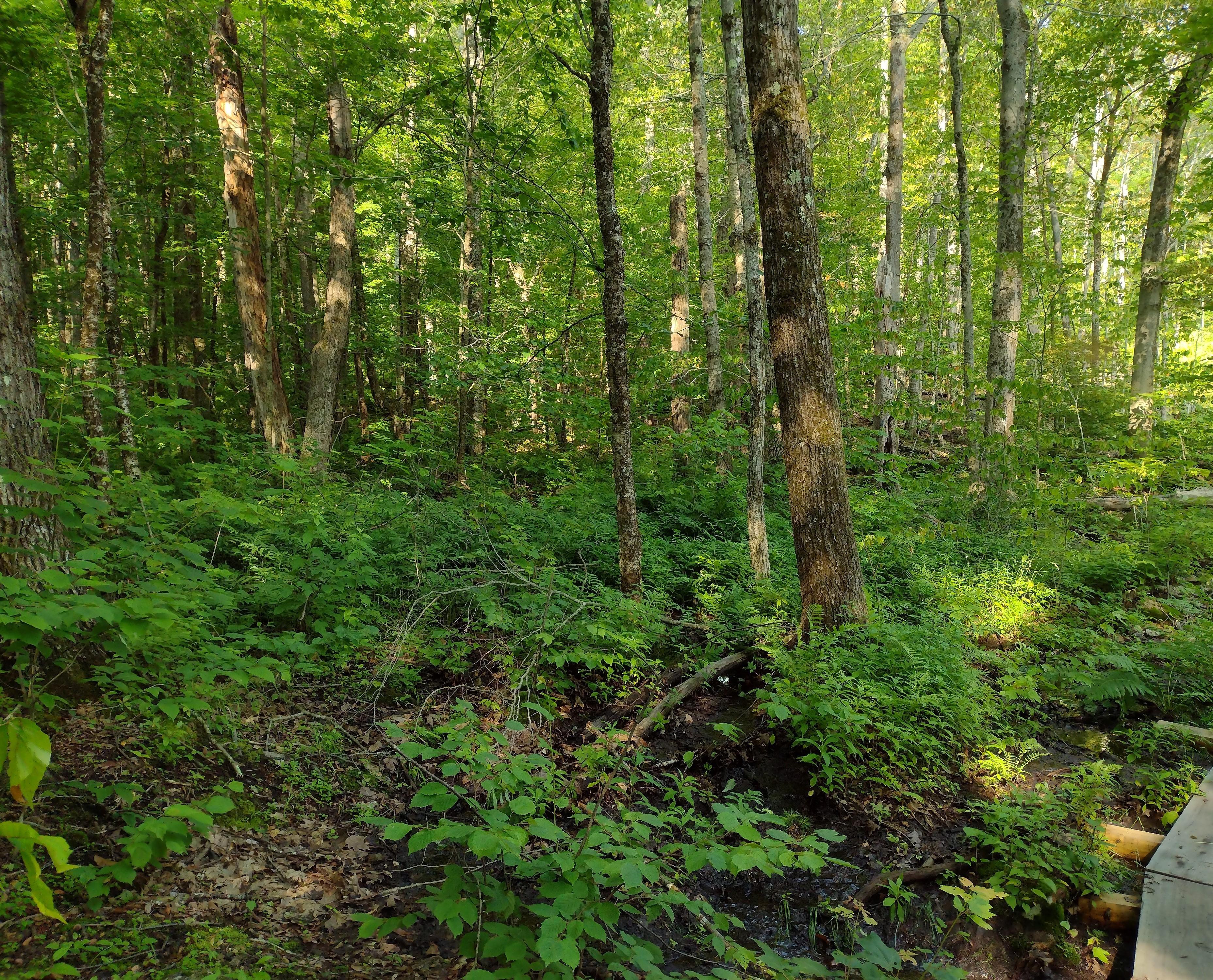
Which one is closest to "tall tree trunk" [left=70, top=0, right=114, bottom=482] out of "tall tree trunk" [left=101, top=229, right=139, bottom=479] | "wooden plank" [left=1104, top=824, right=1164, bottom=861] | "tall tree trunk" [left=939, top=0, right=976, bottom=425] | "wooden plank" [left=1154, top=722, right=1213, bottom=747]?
"tall tree trunk" [left=101, top=229, right=139, bottom=479]

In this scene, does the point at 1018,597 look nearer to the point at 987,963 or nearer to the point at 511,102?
the point at 987,963

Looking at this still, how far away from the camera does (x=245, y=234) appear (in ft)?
29.8

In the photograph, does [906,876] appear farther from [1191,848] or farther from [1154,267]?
[1154,267]

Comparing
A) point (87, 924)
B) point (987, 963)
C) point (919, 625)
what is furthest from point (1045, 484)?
point (87, 924)

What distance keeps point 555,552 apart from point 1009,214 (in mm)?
10161

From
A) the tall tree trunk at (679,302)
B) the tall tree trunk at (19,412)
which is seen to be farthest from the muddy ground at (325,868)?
the tall tree trunk at (679,302)

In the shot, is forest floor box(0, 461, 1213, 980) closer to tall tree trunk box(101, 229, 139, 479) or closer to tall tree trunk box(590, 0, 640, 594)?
tall tree trunk box(590, 0, 640, 594)

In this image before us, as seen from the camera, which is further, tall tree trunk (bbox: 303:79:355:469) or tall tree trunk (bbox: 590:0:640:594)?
tall tree trunk (bbox: 303:79:355:469)

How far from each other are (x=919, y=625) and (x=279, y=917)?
5753 millimetres

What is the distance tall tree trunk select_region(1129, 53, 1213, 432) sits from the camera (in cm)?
1184

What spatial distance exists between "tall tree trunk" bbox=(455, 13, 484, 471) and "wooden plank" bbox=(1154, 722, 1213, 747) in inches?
309

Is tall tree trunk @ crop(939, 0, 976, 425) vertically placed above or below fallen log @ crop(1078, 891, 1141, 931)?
above

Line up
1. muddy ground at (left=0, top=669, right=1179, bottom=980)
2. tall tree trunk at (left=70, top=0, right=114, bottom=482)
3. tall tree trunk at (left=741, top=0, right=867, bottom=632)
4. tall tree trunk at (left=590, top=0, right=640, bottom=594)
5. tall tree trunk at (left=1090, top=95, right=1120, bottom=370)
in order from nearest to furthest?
muddy ground at (left=0, top=669, right=1179, bottom=980)
tall tree trunk at (left=741, top=0, right=867, bottom=632)
tall tree trunk at (left=70, top=0, right=114, bottom=482)
tall tree trunk at (left=590, top=0, right=640, bottom=594)
tall tree trunk at (left=1090, top=95, right=1120, bottom=370)

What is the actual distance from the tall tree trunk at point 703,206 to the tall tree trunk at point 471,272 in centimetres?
357
